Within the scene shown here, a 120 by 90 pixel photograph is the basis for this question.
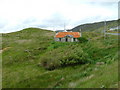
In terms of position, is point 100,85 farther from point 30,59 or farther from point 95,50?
point 30,59

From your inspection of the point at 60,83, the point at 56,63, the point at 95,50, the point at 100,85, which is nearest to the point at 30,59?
the point at 56,63

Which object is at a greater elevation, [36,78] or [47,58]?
[47,58]

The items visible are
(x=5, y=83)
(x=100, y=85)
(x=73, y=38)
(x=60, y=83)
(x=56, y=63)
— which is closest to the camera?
(x=100, y=85)

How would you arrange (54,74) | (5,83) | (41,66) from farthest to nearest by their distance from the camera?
(41,66)
(54,74)
(5,83)

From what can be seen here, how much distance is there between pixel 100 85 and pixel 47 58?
11.3m

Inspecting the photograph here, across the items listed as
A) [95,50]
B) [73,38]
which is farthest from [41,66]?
[73,38]

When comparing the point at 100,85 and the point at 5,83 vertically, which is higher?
the point at 100,85

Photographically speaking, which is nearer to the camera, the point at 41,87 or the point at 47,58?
the point at 41,87

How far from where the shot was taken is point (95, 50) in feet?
73.9

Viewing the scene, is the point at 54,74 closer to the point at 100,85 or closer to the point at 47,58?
the point at 47,58

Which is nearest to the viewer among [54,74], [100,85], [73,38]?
[100,85]

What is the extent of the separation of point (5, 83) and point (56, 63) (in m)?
6.90

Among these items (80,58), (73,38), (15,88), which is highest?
(73,38)

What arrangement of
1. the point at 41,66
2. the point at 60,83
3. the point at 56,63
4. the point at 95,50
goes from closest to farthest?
the point at 60,83 < the point at 56,63 < the point at 41,66 < the point at 95,50
